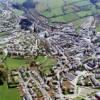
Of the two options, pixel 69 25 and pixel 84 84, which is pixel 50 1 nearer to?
pixel 69 25

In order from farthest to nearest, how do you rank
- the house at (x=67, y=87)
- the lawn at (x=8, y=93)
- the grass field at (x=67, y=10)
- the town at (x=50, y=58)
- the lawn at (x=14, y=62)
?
the grass field at (x=67, y=10) < the lawn at (x=14, y=62) < the town at (x=50, y=58) < the house at (x=67, y=87) < the lawn at (x=8, y=93)

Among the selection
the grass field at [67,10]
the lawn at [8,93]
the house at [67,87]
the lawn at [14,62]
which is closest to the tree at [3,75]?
the lawn at [8,93]

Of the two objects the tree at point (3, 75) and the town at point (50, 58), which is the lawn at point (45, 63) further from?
the tree at point (3, 75)

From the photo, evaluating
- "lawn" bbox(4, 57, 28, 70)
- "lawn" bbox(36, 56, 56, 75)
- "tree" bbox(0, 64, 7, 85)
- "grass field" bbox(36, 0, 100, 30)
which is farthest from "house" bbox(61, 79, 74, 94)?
"grass field" bbox(36, 0, 100, 30)

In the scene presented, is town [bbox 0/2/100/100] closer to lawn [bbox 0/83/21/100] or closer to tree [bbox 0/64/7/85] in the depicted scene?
tree [bbox 0/64/7/85]

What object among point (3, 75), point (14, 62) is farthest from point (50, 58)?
point (3, 75)

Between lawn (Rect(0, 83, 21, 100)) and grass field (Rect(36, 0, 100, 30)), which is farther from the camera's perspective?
grass field (Rect(36, 0, 100, 30))

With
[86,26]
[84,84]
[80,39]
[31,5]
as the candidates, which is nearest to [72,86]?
[84,84]
